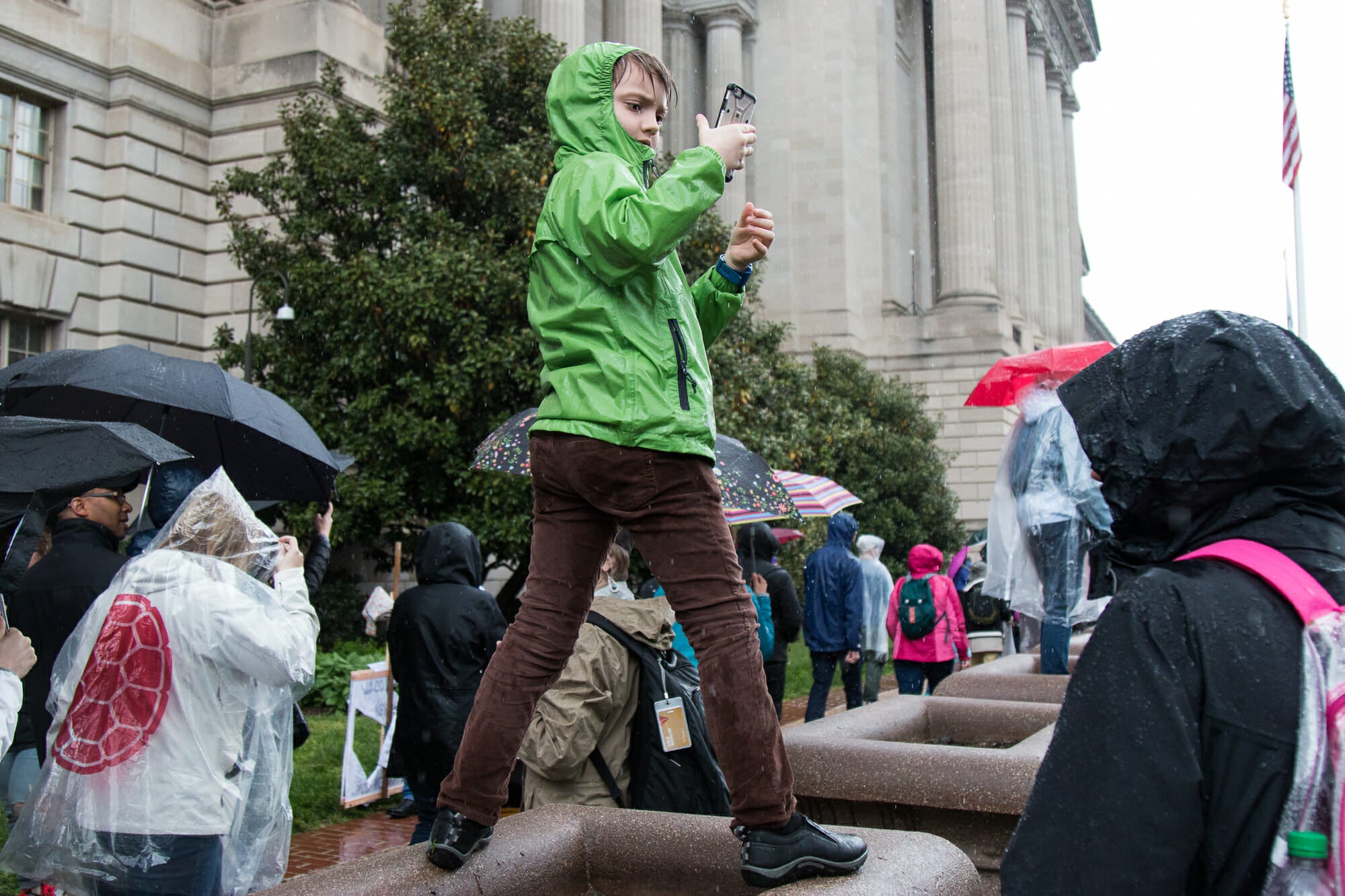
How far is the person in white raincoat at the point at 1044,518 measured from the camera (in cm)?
756

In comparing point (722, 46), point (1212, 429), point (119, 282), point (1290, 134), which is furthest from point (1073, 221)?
point (1212, 429)

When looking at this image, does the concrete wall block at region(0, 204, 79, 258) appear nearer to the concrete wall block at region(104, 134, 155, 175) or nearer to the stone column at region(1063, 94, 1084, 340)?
the concrete wall block at region(104, 134, 155, 175)

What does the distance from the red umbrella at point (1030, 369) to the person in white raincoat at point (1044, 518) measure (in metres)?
0.62

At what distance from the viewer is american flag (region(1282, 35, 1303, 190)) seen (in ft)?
71.7

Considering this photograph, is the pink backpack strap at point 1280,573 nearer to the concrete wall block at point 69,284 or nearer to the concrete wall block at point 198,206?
the concrete wall block at point 69,284

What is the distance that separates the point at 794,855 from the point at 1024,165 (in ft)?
175

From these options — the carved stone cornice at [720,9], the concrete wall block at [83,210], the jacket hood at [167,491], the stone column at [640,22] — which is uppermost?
the carved stone cornice at [720,9]

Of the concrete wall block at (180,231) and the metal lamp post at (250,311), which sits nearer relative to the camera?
the metal lamp post at (250,311)

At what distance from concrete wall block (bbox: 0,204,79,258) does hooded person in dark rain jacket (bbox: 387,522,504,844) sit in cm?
1312

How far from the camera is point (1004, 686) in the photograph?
302 inches

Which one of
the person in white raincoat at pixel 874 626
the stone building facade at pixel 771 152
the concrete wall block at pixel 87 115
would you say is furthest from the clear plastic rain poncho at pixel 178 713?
the concrete wall block at pixel 87 115

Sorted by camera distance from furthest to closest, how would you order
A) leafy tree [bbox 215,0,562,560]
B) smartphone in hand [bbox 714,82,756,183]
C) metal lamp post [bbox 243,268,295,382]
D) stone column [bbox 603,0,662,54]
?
1. stone column [bbox 603,0,662,54]
2. metal lamp post [bbox 243,268,295,382]
3. leafy tree [bbox 215,0,562,560]
4. smartphone in hand [bbox 714,82,756,183]

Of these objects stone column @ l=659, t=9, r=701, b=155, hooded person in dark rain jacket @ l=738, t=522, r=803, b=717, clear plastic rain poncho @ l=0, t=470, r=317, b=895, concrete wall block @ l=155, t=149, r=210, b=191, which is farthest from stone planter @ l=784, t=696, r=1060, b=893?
stone column @ l=659, t=9, r=701, b=155

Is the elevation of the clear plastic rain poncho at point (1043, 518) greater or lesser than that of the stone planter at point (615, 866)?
greater
